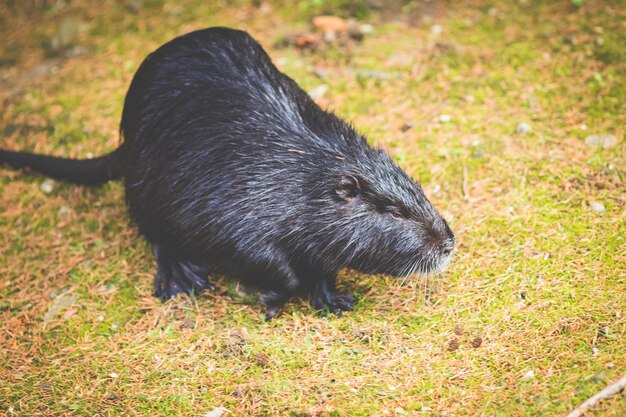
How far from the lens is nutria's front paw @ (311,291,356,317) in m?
3.89

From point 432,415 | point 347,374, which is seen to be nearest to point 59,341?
→ point 347,374

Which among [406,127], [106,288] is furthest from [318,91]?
[106,288]

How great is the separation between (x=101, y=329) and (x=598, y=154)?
351 cm

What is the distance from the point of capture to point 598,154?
4.47 m

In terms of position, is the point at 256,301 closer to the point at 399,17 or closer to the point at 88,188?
the point at 88,188

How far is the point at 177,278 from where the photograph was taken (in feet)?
13.8

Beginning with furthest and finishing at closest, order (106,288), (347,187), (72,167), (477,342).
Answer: (72,167), (106,288), (347,187), (477,342)

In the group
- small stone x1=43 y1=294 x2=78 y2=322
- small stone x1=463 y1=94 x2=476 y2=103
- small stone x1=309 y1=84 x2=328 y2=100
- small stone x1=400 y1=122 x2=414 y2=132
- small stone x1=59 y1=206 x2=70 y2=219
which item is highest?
small stone x1=463 y1=94 x2=476 y2=103

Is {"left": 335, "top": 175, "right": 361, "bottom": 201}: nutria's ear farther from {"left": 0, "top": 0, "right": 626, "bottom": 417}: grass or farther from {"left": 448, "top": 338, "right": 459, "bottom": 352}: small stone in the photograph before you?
{"left": 448, "top": 338, "right": 459, "bottom": 352}: small stone

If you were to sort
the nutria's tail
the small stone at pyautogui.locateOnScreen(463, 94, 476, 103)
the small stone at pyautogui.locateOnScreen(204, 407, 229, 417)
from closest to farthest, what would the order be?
1. the small stone at pyautogui.locateOnScreen(204, 407, 229, 417)
2. the nutria's tail
3. the small stone at pyautogui.locateOnScreen(463, 94, 476, 103)

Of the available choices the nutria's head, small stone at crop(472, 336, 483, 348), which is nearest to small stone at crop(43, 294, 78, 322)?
the nutria's head

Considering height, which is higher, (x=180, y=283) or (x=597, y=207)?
(x=597, y=207)

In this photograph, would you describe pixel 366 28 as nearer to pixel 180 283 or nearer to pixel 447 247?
pixel 447 247

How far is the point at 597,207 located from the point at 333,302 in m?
1.79
